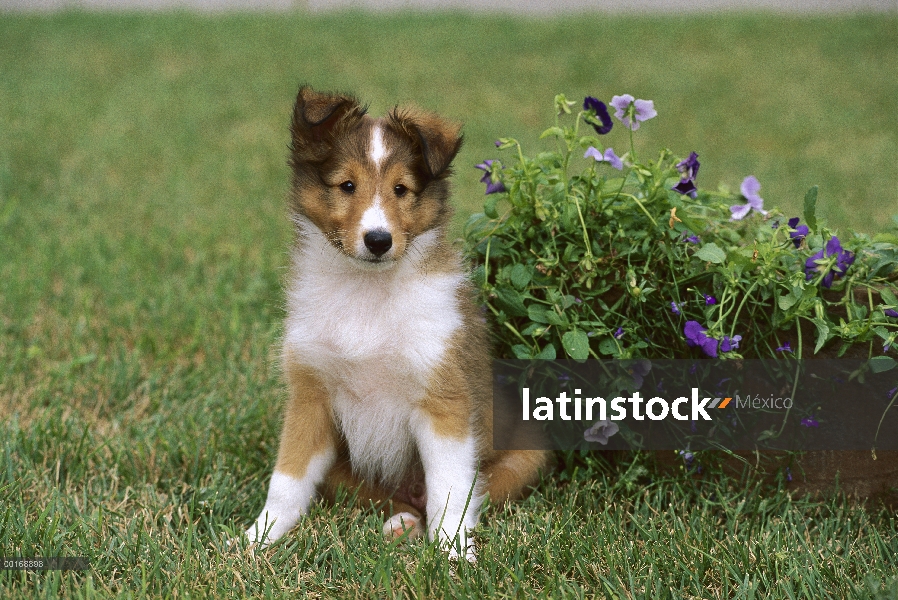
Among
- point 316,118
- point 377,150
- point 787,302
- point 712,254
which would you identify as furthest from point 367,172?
point 787,302

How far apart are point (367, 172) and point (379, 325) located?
54 centimetres

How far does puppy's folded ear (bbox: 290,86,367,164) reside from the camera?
3.09 m

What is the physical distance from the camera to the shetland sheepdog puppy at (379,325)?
306 cm

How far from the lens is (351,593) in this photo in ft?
9.62

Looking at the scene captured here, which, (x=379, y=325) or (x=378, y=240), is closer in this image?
(x=378, y=240)

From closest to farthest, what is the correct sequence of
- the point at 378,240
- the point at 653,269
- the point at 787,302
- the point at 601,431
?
the point at 378,240
the point at 787,302
the point at 653,269
the point at 601,431

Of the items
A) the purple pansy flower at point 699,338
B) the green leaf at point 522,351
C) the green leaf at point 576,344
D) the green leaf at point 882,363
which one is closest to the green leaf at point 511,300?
the green leaf at point 522,351

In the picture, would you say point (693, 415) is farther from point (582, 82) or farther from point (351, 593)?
point (582, 82)

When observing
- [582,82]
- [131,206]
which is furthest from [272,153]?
[582,82]

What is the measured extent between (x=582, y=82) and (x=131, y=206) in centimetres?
598

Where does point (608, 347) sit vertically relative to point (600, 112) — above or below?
below

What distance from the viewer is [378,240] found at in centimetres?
292

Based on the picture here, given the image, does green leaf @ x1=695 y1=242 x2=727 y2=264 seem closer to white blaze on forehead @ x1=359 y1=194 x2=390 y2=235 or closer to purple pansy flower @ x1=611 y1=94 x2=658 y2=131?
purple pansy flower @ x1=611 y1=94 x2=658 y2=131

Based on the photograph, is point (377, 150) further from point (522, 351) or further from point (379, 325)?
point (522, 351)
